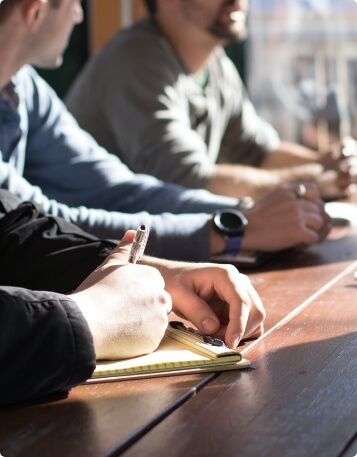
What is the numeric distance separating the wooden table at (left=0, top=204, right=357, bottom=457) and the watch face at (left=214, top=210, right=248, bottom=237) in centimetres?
62

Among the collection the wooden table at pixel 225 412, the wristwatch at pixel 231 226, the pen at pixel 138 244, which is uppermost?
the pen at pixel 138 244

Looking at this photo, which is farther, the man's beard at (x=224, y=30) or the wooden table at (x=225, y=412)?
the man's beard at (x=224, y=30)

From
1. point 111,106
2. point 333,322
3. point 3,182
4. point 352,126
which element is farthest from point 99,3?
point 333,322

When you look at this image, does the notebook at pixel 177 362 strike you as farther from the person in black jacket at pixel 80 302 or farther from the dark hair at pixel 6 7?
the dark hair at pixel 6 7

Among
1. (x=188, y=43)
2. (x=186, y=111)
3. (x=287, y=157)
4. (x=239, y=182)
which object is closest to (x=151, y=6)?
(x=188, y=43)

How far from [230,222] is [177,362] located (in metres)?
0.84

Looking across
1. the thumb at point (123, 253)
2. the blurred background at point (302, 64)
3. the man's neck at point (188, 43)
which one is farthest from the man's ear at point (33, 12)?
the blurred background at point (302, 64)

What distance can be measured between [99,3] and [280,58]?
4.05 ft

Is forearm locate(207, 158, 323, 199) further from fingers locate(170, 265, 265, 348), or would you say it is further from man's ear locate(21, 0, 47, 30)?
fingers locate(170, 265, 265, 348)

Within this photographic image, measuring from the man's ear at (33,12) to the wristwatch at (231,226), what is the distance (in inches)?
20.2

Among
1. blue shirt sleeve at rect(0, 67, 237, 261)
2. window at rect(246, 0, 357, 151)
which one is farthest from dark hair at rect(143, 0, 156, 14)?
window at rect(246, 0, 357, 151)

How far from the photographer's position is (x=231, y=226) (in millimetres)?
1866

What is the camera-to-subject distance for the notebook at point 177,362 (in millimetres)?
1030

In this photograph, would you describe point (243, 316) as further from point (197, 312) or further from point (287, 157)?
point (287, 157)
